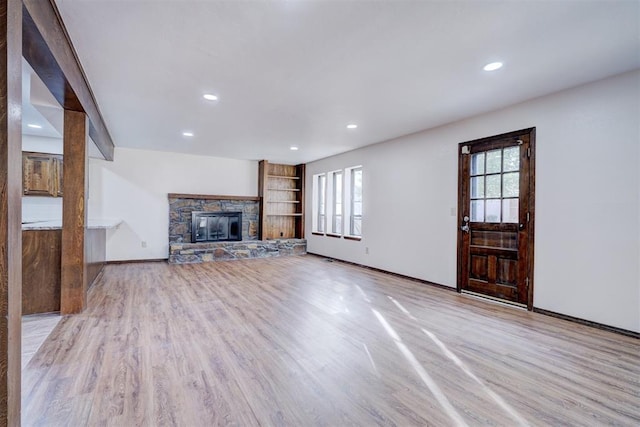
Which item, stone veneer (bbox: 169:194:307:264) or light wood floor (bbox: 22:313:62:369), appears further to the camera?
stone veneer (bbox: 169:194:307:264)

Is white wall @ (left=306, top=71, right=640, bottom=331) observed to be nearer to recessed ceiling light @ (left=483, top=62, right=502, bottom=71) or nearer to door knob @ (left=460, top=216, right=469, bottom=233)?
door knob @ (left=460, top=216, right=469, bottom=233)

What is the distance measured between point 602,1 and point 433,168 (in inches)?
115

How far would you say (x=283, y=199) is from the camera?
332 inches

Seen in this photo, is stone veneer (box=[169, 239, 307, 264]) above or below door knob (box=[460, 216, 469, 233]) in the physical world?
below

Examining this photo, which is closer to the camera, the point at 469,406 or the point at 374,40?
the point at 469,406

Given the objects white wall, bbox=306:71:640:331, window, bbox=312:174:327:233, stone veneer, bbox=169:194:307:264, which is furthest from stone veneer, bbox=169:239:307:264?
white wall, bbox=306:71:640:331

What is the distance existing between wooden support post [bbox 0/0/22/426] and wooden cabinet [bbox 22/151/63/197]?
550 centimetres

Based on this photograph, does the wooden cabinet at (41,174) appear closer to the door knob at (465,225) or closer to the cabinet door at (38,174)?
the cabinet door at (38,174)

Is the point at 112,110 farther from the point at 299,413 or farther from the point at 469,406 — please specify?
the point at 469,406

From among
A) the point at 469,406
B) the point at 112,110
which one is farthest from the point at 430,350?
the point at 112,110

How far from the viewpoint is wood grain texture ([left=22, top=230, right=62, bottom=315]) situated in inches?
129

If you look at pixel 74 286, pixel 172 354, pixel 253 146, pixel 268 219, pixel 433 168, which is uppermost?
pixel 253 146

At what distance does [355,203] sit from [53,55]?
5426mm

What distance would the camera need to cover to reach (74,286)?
3.36m
